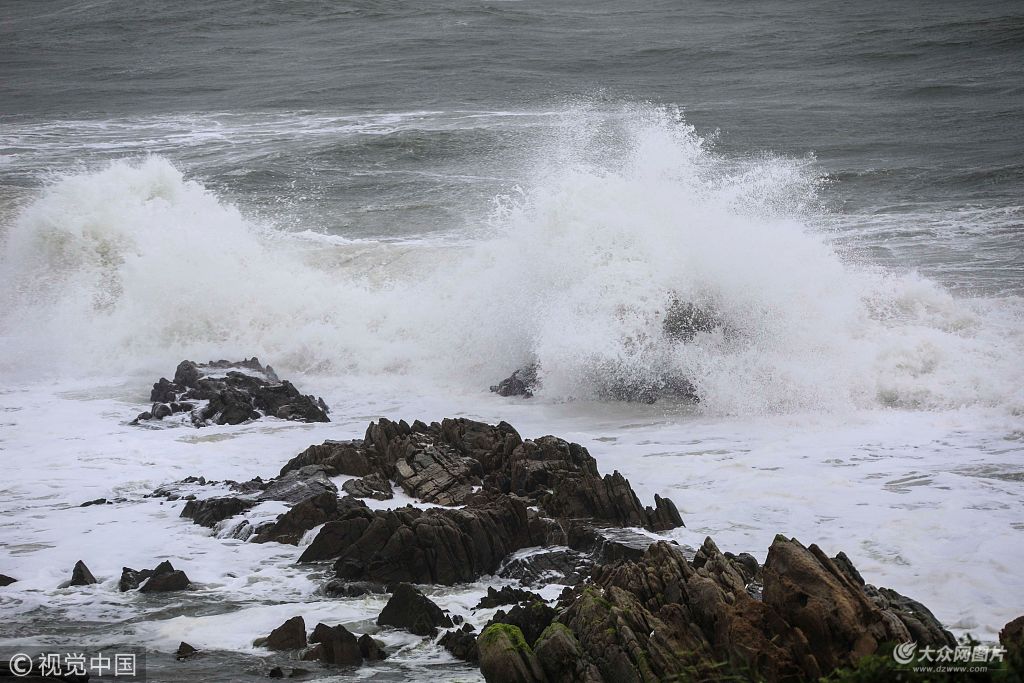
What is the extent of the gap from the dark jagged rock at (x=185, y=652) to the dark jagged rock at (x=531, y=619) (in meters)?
1.64

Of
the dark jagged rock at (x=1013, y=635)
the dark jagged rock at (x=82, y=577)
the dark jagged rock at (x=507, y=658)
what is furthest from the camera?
the dark jagged rock at (x=82, y=577)

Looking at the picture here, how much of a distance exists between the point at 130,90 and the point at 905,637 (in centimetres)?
3477

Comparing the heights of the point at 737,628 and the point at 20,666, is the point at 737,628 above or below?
above

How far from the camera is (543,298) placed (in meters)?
13.6

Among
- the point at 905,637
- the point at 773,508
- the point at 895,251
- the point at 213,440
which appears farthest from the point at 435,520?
the point at 895,251

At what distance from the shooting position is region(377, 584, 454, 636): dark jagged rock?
19.8 ft

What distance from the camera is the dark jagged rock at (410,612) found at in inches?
237

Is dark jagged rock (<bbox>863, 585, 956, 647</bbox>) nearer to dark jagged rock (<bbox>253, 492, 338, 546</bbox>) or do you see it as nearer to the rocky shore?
the rocky shore

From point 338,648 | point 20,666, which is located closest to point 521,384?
point 338,648

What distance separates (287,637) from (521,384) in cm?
682

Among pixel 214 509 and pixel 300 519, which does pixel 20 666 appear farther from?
pixel 214 509

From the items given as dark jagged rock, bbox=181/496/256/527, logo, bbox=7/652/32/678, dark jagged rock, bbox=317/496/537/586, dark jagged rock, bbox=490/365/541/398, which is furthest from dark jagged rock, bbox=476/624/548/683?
dark jagged rock, bbox=490/365/541/398

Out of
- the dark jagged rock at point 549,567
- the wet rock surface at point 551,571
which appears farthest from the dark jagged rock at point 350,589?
the dark jagged rock at point 549,567

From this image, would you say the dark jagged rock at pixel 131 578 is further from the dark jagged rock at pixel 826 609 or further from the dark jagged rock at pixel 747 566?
the dark jagged rock at pixel 826 609
